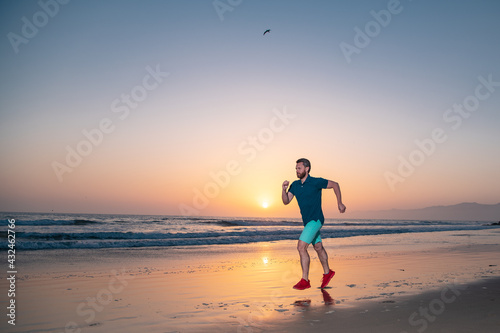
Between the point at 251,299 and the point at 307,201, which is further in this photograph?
the point at 307,201

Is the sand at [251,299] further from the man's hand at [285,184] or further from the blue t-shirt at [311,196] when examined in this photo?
the man's hand at [285,184]

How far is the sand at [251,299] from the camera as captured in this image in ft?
14.3

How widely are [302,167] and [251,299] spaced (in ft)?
7.45

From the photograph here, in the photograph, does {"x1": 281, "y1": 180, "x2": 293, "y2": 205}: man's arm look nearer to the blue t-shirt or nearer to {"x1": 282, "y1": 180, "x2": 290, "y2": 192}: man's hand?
{"x1": 282, "y1": 180, "x2": 290, "y2": 192}: man's hand

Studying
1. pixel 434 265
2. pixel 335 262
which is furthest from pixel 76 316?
pixel 434 265

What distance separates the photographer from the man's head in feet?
20.9

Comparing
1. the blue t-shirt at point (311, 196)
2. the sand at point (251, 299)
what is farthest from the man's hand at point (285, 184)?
the sand at point (251, 299)

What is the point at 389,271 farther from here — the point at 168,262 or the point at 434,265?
the point at 168,262

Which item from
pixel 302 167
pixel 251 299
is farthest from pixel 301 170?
pixel 251 299

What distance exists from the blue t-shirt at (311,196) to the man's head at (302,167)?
0.11 m

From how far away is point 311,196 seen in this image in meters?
6.32

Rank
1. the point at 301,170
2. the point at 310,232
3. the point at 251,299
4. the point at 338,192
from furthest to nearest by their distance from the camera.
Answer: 1. the point at 301,170
2. the point at 310,232
3. the point at 338,192
4. the point at 251,299

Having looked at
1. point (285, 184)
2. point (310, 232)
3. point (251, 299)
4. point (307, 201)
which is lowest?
point (251, 299)

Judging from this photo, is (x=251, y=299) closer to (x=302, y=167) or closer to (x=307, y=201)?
(x=307, y=201)
